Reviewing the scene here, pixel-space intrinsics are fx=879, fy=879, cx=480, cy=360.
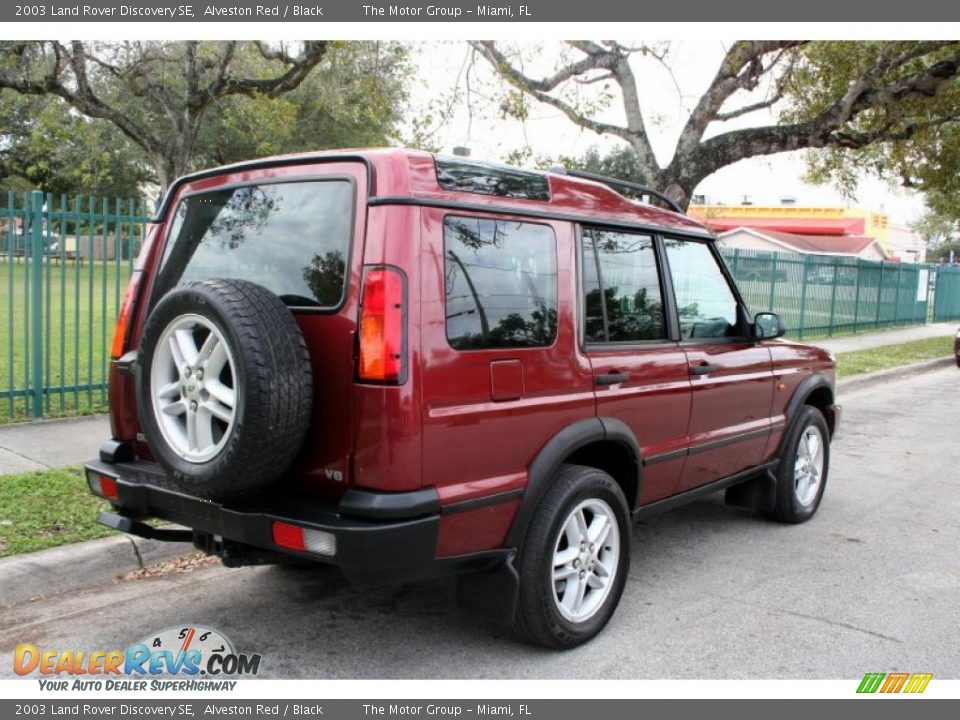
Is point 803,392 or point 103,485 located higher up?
point 803,392

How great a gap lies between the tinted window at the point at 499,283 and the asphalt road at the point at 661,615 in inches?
55.3

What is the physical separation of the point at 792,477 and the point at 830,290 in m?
16.1

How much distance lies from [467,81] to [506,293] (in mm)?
8559

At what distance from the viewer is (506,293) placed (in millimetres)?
3602

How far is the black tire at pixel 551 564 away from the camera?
3.59m

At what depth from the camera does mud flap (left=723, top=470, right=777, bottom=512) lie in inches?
225

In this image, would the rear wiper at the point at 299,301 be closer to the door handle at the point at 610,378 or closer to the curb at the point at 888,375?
the door handle at the point at 610,378

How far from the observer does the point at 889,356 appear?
16703 mm

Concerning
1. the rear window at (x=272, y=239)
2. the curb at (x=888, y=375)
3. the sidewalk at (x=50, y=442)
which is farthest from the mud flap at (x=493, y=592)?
the curb at (x=888, y=375)

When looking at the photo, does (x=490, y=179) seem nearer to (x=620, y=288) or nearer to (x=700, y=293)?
(x=620, y=288)

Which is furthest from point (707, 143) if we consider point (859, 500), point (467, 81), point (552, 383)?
point (552, 383)

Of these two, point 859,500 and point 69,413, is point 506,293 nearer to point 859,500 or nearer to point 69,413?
point 859,500

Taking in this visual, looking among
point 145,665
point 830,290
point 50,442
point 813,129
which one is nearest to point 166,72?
point 50,442

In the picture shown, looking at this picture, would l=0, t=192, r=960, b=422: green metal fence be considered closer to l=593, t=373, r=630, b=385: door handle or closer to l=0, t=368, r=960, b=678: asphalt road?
l=0, t=368, r=960, b=678: asphalt road
